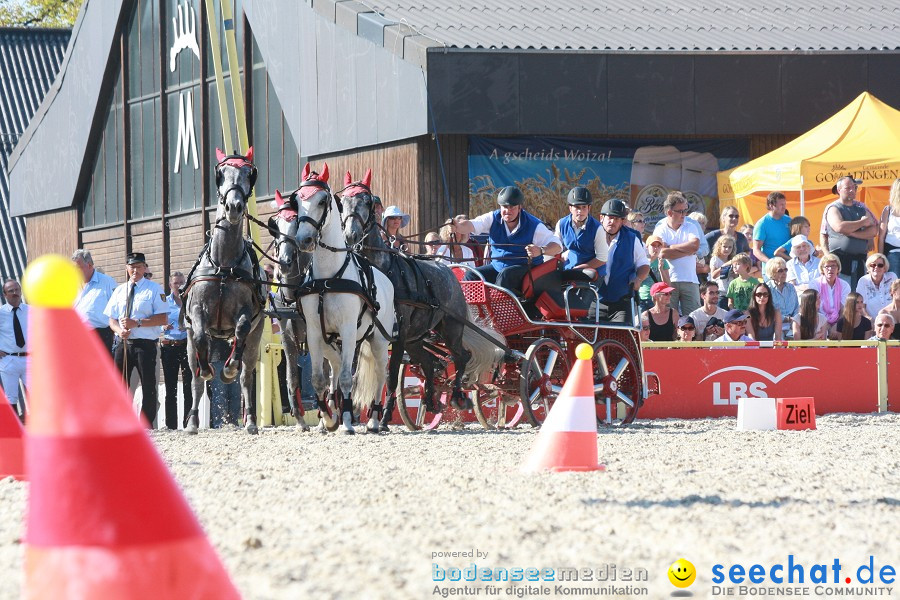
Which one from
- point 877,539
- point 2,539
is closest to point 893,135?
point 877,539

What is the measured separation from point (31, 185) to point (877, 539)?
32366 mm

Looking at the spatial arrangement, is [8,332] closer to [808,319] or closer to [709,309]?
[709,309]

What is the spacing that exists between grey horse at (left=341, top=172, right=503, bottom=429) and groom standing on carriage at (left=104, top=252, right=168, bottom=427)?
3.20m

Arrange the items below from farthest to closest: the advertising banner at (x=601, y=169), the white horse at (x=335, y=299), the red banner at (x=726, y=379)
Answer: the advertising banner at (x=601, y=169)
the red banner at (x=726, y=379)
the white horse at (x=335, y=299)

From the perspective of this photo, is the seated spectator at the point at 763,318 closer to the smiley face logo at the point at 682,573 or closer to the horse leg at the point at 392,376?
the horse leg at the point at 392,376

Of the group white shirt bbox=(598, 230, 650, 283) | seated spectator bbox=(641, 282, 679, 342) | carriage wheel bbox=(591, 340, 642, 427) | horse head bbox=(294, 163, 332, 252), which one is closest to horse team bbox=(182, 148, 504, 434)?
horse head bbox=(294, 163, 332, 252)

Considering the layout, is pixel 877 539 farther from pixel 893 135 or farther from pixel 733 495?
pixel 893 135

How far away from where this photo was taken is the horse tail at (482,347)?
43.1 feet

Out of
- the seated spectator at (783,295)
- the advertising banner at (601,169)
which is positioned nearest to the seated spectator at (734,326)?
Result: the seated spectator at (783,295)

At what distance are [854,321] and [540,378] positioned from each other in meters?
5.07

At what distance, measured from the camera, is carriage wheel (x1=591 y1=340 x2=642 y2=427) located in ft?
44.4

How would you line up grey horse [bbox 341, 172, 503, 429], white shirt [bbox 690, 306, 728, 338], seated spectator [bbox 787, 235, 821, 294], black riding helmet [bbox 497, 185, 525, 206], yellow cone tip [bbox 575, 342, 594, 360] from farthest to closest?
1. seated spectator [bbox 787, 235, 821, 294]
2. white shirt [bbox 690, 306, 728, 338]
3. black riding helmet [bbox 497, 185, 525, 206]
4. grey horse [bbox 341, 172, 503, 429]
5. yellow cone tip [bbox 575, 342, 594, 360]

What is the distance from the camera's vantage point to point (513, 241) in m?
13.3

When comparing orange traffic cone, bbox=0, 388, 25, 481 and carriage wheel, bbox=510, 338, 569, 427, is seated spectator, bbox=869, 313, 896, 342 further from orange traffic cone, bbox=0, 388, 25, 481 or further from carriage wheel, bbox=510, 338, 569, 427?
orange traffic cone, bbox=0, 388, 25, 481
